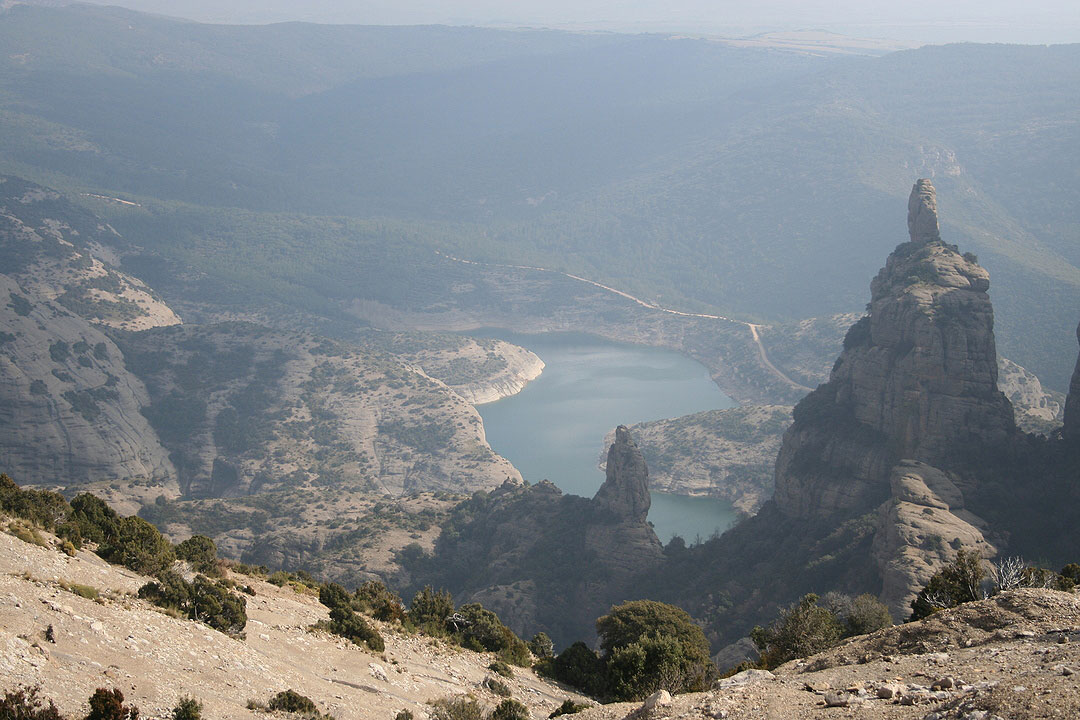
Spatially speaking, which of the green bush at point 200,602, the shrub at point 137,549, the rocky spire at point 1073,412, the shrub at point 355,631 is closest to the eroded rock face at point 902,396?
the rocky spire at point 1073,412

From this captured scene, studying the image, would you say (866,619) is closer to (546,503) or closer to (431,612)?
(431,612)

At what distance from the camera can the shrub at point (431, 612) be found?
37.3m

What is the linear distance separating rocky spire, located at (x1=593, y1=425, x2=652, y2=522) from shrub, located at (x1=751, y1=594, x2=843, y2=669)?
1125 inches

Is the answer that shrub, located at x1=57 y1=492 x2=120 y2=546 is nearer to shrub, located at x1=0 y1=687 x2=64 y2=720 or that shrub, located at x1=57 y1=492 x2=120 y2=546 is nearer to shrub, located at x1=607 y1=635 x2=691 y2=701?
shrub, located at x1=0 y1=687 x2=64 y2=720

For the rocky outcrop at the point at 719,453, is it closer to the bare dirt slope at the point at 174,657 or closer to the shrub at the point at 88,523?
the bare dirt slope at the point at 174,657

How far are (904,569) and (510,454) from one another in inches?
3068

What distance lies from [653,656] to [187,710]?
16138mm

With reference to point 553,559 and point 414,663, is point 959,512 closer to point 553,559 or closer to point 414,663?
point 553,559

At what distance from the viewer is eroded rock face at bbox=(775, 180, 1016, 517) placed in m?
59.1

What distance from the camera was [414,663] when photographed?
31.1 meters

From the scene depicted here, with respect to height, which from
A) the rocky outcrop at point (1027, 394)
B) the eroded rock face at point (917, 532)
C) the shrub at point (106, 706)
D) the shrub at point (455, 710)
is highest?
the shrub at point (106, 706)

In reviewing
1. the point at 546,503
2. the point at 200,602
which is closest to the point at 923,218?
the point at 546,503

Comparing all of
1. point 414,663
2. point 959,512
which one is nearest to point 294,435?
point 959,512

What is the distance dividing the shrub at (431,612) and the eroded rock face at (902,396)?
97.6ft
